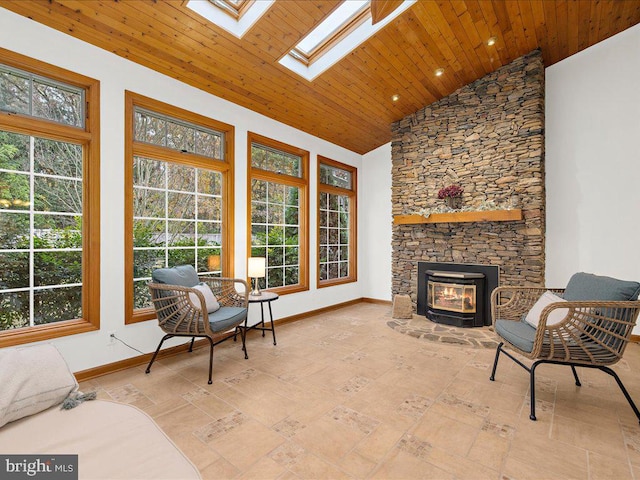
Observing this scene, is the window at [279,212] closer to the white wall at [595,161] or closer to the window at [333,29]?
the window at [333,29]

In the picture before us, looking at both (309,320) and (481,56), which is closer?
(481,56)

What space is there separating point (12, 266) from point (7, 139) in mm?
1004

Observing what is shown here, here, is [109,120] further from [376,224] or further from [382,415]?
[376,224]

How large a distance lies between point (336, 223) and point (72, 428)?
5.01 metres

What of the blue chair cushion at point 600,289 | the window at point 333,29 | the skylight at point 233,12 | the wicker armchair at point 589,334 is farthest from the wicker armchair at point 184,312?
the blue chair cushion at point 600,289

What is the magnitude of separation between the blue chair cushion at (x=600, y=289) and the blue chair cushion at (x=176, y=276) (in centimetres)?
340

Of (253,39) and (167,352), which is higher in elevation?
(253,39)

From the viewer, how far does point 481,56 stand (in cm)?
403

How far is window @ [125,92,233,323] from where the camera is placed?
3.06 m

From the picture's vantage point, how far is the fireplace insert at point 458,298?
4418 mm

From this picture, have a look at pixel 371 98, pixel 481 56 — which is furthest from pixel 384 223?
pixel 481 56

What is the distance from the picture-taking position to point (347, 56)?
137 inches

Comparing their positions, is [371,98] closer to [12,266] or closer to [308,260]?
[308,260]

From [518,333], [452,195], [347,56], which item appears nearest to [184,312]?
[518,333]
